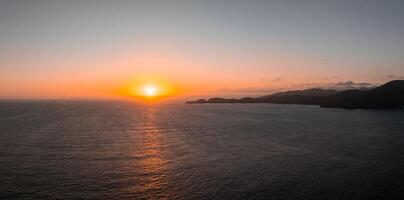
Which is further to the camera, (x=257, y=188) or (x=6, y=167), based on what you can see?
(x=6, y=167)

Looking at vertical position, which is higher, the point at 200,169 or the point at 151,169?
the point at 200,169

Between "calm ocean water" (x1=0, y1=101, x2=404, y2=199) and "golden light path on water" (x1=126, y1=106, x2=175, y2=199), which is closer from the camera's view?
"calm ocean water" (x1=0, y1=101, x2=404, y2=199)

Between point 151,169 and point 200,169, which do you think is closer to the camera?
point 200,169

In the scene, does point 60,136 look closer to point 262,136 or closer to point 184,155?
point 184,155

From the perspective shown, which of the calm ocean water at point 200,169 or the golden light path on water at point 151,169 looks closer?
the calm ocean water at point 200,169

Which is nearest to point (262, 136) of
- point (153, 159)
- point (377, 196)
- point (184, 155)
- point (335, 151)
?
point (335, 151)

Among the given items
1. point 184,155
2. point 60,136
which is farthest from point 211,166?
point 60,136

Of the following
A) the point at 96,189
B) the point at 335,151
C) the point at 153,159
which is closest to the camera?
the point at 96,189

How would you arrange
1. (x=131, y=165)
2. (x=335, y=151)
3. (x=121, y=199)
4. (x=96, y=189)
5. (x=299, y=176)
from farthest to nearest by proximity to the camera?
1. (x=335, y=151)
2. (x=131, y=165)
3. (x=299, y=176)
4. (x=96, y=189)
5. (x=121, y=199)

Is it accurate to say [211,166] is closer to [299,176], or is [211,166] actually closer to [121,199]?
[299,176]
